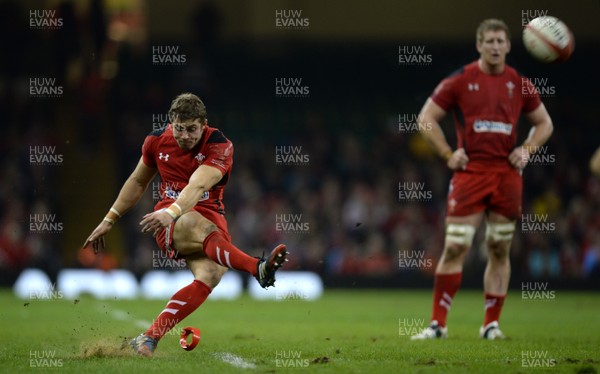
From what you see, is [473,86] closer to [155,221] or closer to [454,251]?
[454,251]

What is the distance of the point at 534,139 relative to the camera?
10047 millimetres

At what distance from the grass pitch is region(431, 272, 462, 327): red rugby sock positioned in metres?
0.27

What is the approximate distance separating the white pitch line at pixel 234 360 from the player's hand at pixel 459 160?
310 cm

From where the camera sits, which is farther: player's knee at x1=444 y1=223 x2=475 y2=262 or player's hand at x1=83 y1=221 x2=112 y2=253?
player's knee at x1=444 y1=223 x2=475 y2=262

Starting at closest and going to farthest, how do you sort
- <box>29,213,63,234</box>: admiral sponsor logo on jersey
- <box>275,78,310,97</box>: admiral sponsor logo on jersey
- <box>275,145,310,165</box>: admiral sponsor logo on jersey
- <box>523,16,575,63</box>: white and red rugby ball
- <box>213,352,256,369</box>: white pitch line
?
<box>213,352,256,369</box>: white pitch line
<box>523,16,575,63</box>: white and red rugby ball
<box>29,213,63,234</box>: admiral sponsor logo on jersey
<box>275,145,310,165</box>: admiral sponsor logo on jersey
<box>275,78,310,97</box>: admiral sponsor logo on jersey

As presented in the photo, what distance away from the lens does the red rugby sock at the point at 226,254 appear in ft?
25.2

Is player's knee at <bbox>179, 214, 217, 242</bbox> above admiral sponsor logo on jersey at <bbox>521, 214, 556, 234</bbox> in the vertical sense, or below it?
above

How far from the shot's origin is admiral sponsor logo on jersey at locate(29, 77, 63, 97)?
23.7m

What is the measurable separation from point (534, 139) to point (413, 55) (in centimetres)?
1632

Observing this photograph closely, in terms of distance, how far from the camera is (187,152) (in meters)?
8.18

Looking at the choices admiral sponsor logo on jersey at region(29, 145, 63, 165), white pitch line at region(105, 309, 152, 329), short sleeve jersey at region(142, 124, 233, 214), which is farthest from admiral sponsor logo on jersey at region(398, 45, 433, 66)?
short sleeve jersey at region(142, 124, 233, 214)

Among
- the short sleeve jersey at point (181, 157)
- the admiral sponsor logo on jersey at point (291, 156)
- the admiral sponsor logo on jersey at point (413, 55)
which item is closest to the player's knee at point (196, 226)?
the short sleeve jersey at point (181, 157)

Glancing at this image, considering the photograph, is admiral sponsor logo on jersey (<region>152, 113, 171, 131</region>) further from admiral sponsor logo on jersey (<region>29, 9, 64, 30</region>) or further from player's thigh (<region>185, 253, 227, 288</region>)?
player's thigh (<region>185, 253, 227, 288</region>)

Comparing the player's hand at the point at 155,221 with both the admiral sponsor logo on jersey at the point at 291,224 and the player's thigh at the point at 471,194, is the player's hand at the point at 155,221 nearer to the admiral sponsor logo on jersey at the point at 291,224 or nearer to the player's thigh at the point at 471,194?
the player's thigh at the point at 471,194
